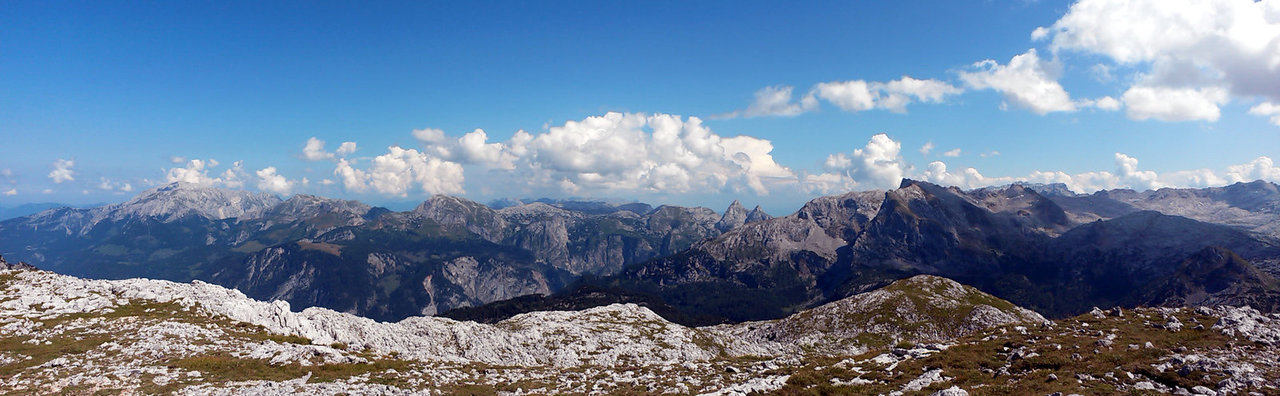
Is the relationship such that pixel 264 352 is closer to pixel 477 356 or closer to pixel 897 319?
pixel 477 356

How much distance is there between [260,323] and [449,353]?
22.9 metres

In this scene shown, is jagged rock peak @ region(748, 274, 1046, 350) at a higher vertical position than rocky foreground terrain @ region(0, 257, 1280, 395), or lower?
lower

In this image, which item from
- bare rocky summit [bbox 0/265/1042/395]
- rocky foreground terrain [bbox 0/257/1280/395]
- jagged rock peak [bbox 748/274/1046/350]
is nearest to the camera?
rocky foreground terrain [bbox 0/257/1280/395]

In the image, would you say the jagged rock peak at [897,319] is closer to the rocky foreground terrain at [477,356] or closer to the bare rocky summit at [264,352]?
the bare rocky summit at [264,352]

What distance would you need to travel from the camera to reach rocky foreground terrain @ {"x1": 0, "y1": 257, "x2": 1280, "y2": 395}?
3048 centimetres

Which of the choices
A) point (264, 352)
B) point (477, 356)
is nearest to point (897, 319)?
point (477, 356)

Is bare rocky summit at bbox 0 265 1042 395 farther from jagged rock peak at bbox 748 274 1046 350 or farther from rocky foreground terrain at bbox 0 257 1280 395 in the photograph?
jagged rock peak at bbox 748 274 1046 350

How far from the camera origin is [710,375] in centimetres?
4603

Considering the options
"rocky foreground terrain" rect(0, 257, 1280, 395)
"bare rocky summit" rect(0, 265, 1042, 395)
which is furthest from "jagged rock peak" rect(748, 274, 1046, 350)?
"rocky foreground terrain" rect(0, 257, 1280, 395)

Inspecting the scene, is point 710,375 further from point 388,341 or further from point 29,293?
point 29,293

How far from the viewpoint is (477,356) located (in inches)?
2852

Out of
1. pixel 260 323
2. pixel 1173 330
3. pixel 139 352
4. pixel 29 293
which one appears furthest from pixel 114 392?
pixel 1173 330

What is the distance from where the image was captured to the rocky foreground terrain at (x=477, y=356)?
3048 centimetres

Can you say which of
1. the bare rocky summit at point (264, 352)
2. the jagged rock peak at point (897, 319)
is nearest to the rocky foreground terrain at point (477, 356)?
the bare rocky summit at point (264, 352)
